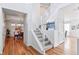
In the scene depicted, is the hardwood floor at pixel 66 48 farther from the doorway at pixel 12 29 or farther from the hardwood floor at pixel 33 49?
the doorway at pixel 12 29

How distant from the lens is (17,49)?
7.45ft

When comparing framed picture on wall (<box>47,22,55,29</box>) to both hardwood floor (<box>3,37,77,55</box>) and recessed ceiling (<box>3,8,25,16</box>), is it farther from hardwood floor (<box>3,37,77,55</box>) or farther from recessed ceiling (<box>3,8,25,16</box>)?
recessed ceiling (<box>3,8,25,16</box>)

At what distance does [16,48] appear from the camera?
2.27 meters

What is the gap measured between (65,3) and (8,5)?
0.97 metres

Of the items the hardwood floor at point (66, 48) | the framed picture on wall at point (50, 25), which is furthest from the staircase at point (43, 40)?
the framed picture on wall at point (50, 25)

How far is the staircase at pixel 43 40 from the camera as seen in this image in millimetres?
2314

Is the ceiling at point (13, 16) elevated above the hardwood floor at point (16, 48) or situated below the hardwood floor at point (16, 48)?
above

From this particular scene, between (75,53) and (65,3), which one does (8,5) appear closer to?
(65,3)

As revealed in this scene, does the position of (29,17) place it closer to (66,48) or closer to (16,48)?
(16,48)


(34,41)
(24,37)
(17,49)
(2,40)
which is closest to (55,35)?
(34,41)

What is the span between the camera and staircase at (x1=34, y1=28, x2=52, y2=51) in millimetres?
2314

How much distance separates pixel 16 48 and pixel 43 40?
48cm

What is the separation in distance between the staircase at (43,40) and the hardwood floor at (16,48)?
0.61 feet

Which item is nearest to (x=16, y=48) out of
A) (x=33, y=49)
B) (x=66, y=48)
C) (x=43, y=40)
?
(x=33, y=49)
